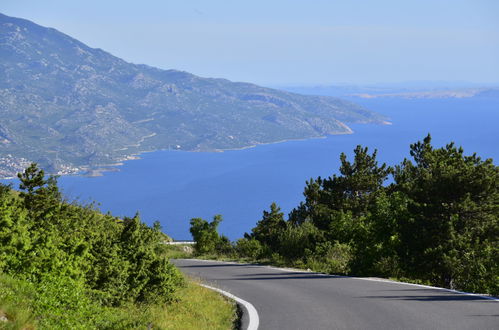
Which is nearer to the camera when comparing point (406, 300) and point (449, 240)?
point (406, 300)

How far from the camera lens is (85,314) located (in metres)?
7.40

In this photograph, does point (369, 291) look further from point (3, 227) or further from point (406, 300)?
point (3, 227)

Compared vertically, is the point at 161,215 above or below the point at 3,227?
below

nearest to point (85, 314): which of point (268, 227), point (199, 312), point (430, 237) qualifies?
point (199, 312)

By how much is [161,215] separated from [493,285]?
160 meters

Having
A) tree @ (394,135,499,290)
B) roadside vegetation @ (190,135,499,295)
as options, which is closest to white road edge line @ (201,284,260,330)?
roadside vegetation @ (190,135,499,295)

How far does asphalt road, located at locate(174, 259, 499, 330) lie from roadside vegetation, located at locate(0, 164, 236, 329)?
1.00 m

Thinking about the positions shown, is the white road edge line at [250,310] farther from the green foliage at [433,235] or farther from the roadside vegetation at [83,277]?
the green foliage at [433,235]

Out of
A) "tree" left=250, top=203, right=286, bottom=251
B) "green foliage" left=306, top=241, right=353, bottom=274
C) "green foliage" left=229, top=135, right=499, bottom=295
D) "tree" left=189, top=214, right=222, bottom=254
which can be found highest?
"green foliage" left=229, top=135, right=499, bottom=295

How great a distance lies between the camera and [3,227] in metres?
8.61

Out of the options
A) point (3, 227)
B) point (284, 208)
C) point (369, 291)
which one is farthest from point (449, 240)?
point (284, 208)

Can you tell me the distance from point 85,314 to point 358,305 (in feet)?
17.0

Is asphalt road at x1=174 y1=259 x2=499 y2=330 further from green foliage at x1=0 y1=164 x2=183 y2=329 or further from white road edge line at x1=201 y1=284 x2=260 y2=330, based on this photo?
green foliage at x1=0 y1=164 x2=183 y2=329

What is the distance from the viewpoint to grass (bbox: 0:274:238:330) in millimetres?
6184
